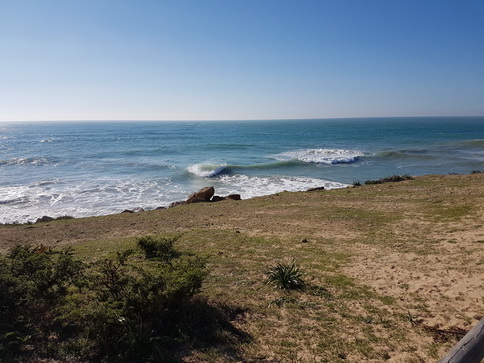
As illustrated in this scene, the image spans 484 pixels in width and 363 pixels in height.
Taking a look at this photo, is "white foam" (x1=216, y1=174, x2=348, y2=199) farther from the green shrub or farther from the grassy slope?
the green shrub

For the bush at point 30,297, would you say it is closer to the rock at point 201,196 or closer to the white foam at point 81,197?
the rock at point 201,196

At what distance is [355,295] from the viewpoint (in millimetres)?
6785

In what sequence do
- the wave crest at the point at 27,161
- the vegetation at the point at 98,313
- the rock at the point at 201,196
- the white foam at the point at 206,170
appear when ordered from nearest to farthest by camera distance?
the vegetation at the point at 98,313 < the rock at the point at 201,196 < the white foam at the point at 206,170 < the wave crest at the point at 27,161

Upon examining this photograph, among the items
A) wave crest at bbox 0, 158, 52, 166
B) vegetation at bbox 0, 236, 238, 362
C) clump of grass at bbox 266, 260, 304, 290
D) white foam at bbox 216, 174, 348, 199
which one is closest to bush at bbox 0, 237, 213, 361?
vegetation at bbox 0, 236, 238, 362

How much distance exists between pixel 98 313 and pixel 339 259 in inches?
270

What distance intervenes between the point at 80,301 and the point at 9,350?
1509 mm

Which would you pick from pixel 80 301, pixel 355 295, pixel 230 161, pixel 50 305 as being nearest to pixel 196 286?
pixel 80 301

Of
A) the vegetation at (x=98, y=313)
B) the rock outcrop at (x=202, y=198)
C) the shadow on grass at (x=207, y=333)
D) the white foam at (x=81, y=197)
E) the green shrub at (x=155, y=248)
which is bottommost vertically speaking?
the white foam at (x=81, y=197)

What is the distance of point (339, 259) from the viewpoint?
30.1ft

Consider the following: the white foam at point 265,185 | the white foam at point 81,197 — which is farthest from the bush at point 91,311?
the white foam at point 265,185

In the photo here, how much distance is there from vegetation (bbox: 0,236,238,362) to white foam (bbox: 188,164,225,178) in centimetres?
2916

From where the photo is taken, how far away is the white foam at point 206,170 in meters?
35.7

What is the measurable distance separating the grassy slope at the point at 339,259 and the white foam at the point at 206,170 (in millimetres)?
16920

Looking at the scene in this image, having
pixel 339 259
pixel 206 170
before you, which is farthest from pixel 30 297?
pixel 206 170
